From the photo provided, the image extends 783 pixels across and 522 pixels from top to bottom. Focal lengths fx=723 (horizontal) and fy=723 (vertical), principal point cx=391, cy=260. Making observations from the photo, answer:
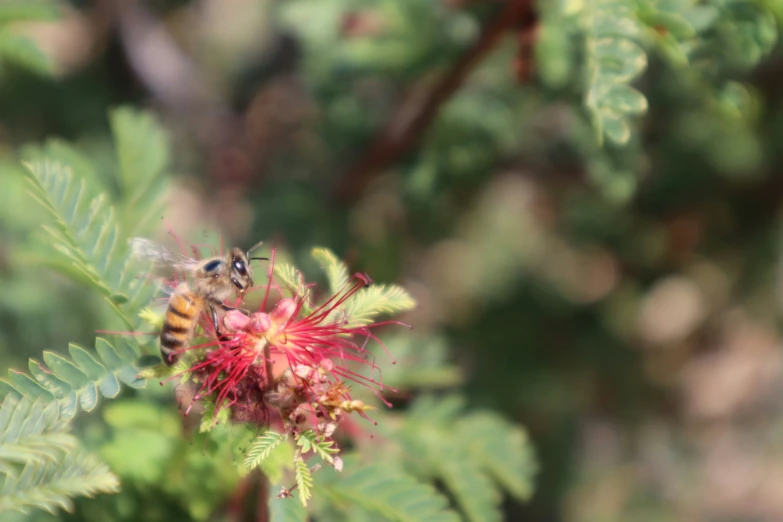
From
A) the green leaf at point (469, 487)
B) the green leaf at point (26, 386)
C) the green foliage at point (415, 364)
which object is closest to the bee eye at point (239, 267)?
the green leaf at point (26, 386)

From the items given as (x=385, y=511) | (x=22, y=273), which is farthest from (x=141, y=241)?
(x=22, y=273)

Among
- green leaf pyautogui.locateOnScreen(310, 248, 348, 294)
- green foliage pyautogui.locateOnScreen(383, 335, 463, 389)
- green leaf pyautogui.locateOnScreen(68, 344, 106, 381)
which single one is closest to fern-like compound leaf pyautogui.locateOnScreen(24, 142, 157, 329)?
green leaf pyautogui.locateOnScreen(68, 344, 106, 381)

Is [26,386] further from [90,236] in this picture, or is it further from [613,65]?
[613,65]

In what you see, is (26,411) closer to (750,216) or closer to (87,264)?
(87,264)

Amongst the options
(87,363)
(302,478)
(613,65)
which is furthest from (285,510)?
(613,65)

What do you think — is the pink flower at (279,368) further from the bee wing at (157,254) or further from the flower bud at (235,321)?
the bee wing at (157,254)

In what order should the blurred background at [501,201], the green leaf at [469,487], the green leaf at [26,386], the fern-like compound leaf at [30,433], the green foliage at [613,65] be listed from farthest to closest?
1. the blurred background at [501,201]
2. the green leaf at [469,487]
3. the green foliage at [613,65]
4. the green leaf at [26,386]
5. the fern-like compound leaf at [30,433]
